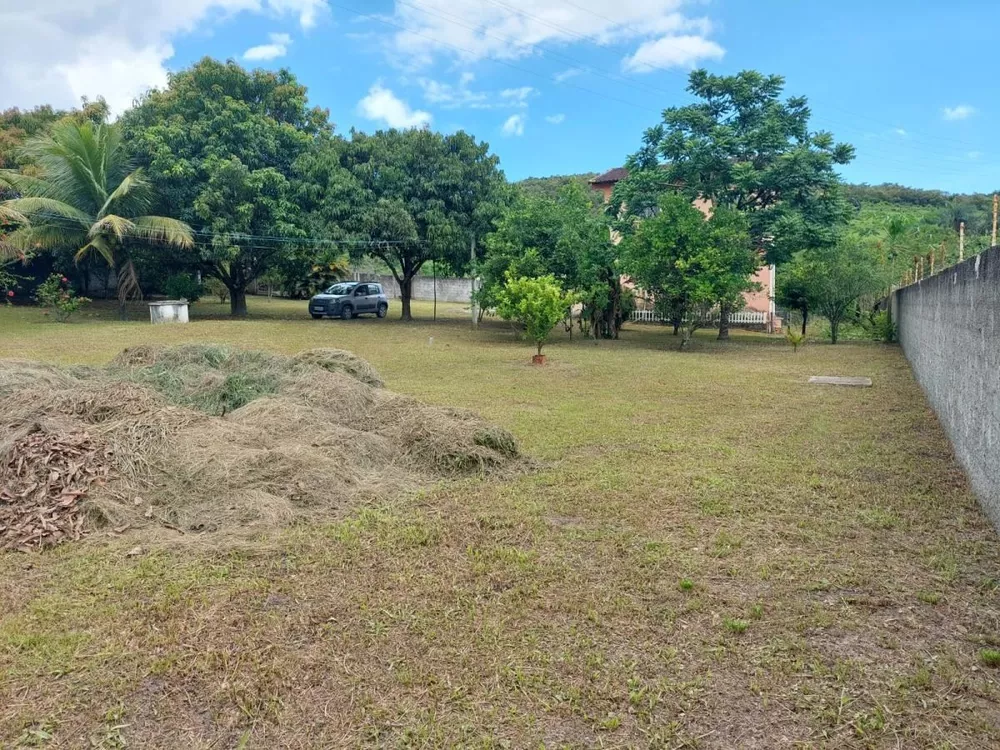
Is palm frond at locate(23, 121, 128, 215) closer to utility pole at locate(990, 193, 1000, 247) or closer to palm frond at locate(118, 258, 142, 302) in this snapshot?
palm frond at locate(118, 258, 142, 302)

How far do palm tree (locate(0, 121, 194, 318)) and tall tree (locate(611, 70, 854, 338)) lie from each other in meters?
13.8

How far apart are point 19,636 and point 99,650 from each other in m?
0.40

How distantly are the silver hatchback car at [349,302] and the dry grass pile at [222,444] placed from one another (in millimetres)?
16110

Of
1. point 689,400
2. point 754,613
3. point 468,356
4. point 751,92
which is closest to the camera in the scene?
point 754,613

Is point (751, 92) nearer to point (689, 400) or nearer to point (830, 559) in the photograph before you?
point (689, 400)

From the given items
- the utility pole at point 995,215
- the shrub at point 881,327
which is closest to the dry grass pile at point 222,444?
the utility pole at point 995,215

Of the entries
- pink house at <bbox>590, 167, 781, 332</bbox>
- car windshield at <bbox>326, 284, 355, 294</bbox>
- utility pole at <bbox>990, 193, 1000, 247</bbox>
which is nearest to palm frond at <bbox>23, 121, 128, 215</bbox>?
car windshield at <bbox>326, 284, 355, 294</bbox>

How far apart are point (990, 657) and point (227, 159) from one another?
70.0ft

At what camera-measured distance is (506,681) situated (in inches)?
97.6

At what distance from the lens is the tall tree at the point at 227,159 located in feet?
64.2

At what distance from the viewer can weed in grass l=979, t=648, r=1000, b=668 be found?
2559 millimetres

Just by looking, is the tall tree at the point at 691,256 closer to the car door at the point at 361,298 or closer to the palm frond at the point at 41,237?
the car door at the point at 361,298

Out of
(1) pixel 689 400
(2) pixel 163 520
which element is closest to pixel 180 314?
(1) pixel 689 400

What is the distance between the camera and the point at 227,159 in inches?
785
